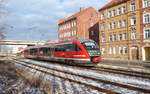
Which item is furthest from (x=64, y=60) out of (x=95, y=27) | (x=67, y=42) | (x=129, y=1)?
(x=95, y=27)

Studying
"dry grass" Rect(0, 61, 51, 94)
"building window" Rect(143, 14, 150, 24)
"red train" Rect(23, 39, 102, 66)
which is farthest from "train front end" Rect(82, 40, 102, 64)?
"building window" Rect(143, 14, 150, 24)

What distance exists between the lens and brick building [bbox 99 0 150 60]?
34.4 m

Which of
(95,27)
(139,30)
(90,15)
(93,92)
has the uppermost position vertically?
(90,15)

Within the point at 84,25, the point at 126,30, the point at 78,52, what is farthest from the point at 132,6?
the point at 84,25

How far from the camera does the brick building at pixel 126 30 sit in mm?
34406

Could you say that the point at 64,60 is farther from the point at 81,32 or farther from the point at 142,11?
the point at 81,32

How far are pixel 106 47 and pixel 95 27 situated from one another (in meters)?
15.1

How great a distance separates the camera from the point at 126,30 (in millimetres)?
38219

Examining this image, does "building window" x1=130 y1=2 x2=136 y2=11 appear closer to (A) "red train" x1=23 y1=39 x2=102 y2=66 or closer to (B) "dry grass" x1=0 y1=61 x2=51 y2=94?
(A) "red train" x1=23 y1=39 x2=102 y2=66

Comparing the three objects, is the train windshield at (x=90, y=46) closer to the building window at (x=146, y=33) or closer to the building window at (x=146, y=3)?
the building window at (x=146, y=33)

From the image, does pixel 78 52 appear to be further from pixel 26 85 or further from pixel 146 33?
pixel 146 33

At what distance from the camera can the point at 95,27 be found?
58.1 metres

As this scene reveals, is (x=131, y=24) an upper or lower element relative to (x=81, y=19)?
lower

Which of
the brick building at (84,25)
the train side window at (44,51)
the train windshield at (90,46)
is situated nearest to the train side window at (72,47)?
the train windshield at (90,46)
